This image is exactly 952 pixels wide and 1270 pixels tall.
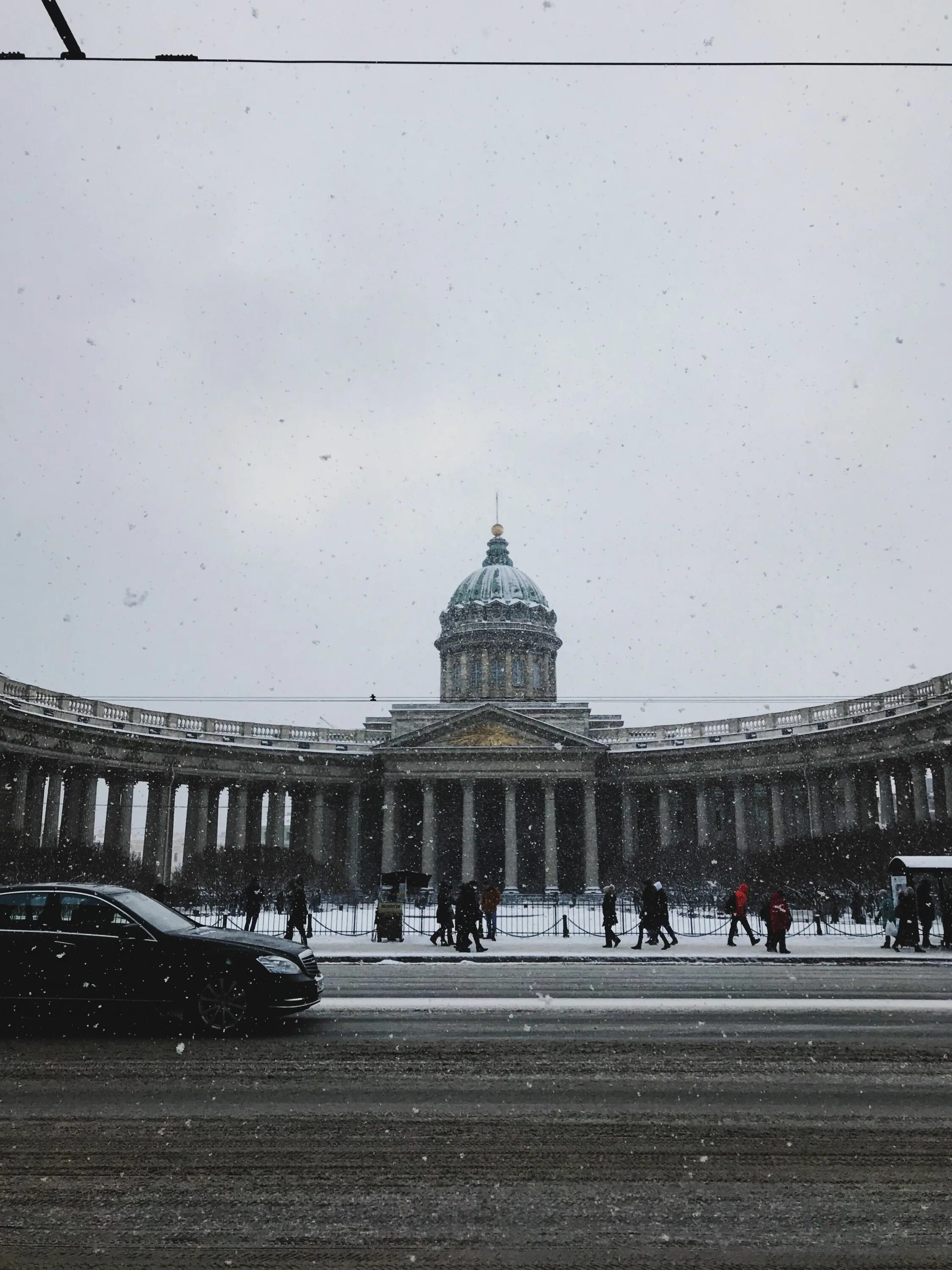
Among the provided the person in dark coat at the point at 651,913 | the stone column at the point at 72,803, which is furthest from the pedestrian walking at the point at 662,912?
the stone column at the point at 72,803

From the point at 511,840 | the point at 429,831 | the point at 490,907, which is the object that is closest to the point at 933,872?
the point at 490,907

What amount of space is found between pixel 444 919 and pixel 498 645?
63499mm

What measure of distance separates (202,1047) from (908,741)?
51.8 m

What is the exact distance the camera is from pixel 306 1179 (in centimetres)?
568

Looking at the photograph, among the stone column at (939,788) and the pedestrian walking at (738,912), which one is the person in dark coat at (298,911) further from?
the stone column at (939,788)

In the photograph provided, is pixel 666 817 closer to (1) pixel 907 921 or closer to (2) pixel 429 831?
(2) pixel 429 831

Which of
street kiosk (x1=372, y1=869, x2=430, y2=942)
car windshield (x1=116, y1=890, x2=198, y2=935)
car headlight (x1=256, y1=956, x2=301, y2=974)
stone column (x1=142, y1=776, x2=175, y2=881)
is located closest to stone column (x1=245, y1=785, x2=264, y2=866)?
stone column (x1=142, y1=776, x2=175, y2=881)

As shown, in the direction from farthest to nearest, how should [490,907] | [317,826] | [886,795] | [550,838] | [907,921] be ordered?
[317,826] < [550,838] < [886,795] < [490,907] < [907,921]

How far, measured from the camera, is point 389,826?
70.2 meters

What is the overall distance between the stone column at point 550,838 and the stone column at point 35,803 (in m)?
32.4

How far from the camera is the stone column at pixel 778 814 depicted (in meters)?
63.5

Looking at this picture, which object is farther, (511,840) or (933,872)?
(511,840)

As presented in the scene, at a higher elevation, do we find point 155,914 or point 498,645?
point 498,645

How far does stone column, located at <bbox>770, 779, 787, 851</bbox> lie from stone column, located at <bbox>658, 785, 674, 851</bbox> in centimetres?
694
